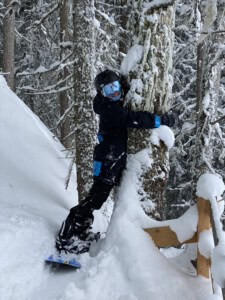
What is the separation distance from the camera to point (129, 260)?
329 centimetres

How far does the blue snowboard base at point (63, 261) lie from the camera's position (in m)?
3.80

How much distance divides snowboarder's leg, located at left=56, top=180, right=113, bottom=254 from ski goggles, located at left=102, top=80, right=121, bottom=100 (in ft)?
3.60

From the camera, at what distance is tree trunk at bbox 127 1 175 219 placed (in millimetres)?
3842

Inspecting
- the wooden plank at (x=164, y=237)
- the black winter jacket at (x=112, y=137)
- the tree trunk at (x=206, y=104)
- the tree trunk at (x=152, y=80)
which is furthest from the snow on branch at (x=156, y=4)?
the tree trunk at (x=206, y=104)

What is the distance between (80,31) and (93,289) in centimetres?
494

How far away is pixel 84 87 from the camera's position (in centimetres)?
651

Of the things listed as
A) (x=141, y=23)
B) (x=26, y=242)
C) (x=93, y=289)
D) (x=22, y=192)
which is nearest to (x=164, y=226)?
(x=93, y=289)

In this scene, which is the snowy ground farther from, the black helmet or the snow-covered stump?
the black helmet

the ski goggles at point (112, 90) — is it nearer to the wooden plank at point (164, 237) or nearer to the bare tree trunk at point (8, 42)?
the wooden plank at point (164, 237)

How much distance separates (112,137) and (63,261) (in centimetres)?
162

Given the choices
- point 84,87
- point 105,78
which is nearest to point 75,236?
point 105,78

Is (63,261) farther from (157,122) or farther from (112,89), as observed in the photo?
(112,89)

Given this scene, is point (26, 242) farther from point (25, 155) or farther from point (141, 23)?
point (25, 155)

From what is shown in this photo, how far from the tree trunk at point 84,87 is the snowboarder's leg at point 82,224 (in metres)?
2.21
